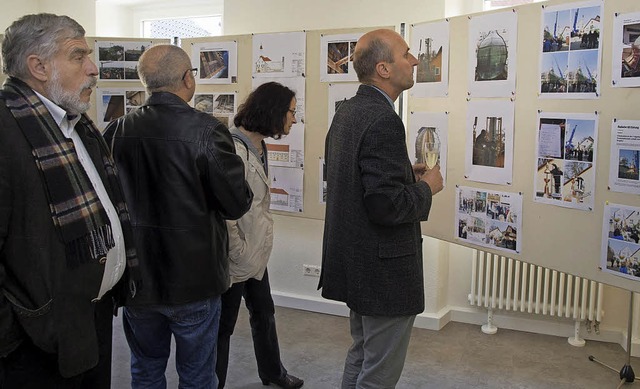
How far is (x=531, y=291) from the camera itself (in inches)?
149

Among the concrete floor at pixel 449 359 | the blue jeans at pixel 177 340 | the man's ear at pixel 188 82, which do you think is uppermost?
the man's ear at pixel 188 82

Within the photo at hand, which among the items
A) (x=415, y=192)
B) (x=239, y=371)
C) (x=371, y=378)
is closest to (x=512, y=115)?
(x=415, y=192)

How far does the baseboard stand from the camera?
3.75m

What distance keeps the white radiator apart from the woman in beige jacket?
1.64 meters

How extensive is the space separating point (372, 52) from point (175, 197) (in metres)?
0.82

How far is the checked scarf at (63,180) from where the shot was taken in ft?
4.68

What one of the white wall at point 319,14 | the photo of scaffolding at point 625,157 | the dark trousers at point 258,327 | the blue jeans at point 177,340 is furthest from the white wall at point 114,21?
the photo of scaffolding at point 625,157

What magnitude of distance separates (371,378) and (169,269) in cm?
77

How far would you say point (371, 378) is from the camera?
79.4 inches

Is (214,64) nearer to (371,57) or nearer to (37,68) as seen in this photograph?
(371,57)

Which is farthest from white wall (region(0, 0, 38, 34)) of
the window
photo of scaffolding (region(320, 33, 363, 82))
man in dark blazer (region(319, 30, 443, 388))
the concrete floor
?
man in dark blazer (region(319, 30, 443, 388))

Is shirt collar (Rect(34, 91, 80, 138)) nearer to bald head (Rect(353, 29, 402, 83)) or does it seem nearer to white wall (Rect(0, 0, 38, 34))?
bald head (Rect(353, 29, 402, 83))

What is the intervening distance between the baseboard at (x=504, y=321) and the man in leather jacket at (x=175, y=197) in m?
2.22

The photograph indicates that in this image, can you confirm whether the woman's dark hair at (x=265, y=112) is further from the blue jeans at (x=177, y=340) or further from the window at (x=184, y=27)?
the window at (x=184, y=27)
